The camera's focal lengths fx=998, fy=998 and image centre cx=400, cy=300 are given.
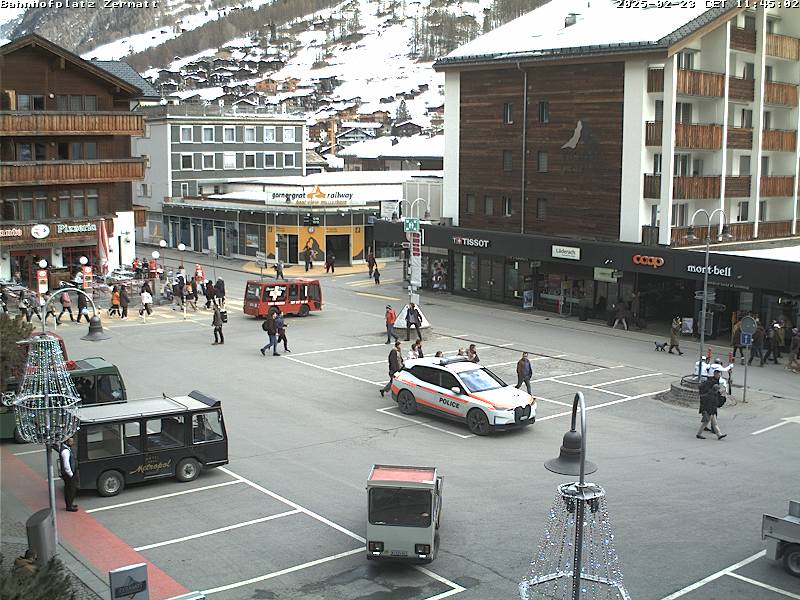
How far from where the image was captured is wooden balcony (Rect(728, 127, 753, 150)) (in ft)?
153

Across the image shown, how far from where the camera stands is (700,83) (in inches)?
1748

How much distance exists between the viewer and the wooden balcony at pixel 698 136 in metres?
43.9

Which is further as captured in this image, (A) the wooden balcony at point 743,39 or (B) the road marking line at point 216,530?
(A) the wooden balcony at point 743,39

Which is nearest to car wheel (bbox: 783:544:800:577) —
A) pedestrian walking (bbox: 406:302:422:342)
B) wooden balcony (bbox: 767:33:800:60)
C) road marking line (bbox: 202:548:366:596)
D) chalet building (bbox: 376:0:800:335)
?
Result: road marking line (bbox: 202:548:366:596)

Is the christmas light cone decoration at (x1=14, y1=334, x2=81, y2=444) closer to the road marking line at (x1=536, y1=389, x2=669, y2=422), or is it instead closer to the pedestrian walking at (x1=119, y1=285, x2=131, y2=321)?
the road marking line at (x1=536, y1=389, x2=669, y2=422)

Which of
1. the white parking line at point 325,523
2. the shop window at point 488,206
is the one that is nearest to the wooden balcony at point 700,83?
the shop window at point 488,206

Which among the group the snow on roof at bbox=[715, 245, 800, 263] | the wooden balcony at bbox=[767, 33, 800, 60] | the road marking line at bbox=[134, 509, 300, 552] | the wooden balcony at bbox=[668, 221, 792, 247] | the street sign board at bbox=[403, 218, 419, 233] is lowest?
the road marking line at bbox=[134, 509, 300, 552]

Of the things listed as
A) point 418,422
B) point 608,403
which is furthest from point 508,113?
point 418,422

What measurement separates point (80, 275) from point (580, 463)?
41.7 meters

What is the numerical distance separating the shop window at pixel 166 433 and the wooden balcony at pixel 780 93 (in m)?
37.0

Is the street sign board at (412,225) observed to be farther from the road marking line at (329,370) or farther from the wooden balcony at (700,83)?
the wooden balcony at (700,83)

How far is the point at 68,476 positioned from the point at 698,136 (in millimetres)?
33974

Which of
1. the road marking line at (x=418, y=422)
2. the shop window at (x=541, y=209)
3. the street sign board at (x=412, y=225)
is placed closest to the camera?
the road marking line at (x=418, y=422)

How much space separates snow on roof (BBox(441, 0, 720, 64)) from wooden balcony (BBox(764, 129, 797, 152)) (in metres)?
7.44
